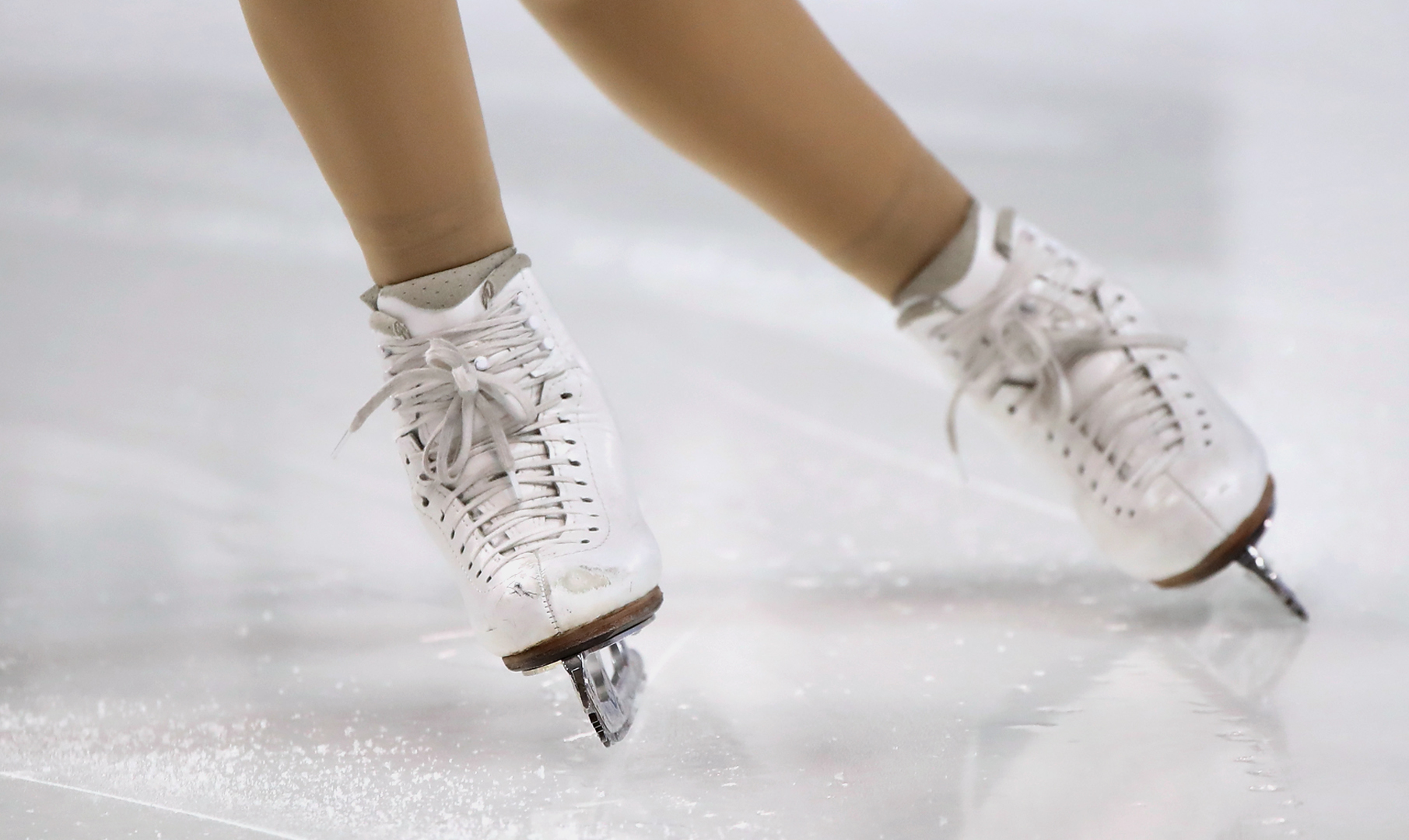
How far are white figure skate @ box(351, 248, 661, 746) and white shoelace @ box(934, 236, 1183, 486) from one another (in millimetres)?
239

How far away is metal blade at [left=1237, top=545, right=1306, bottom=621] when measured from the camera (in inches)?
25.9

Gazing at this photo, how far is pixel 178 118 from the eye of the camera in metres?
1.44

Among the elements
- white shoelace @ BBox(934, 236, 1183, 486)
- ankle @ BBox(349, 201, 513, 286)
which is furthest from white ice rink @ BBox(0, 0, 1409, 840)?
ankle @ BBox(349, 201, 513, 286)

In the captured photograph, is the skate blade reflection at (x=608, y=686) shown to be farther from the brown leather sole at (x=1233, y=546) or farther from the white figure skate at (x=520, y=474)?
the brown leather sole at (x=1233, y=546)

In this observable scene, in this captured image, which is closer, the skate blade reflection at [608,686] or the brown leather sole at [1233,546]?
the skate blade reflection at [608,686]

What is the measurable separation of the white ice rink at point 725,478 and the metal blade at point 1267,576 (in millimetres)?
14

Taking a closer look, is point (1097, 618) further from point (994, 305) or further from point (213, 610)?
point (213, 610)

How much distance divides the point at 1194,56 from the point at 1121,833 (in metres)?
1.25

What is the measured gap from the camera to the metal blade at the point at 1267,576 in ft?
2.16

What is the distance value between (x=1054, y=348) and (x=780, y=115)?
214 mm

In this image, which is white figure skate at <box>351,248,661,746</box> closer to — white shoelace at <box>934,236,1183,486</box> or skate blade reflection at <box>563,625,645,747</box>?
skate blade reflection at <box>563,625,645,747</box>

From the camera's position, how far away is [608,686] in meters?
0.54

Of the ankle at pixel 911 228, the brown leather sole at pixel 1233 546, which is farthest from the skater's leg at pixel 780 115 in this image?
the brown leather sole at pixel 1233 546

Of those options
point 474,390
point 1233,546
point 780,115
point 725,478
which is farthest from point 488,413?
point 725,478
